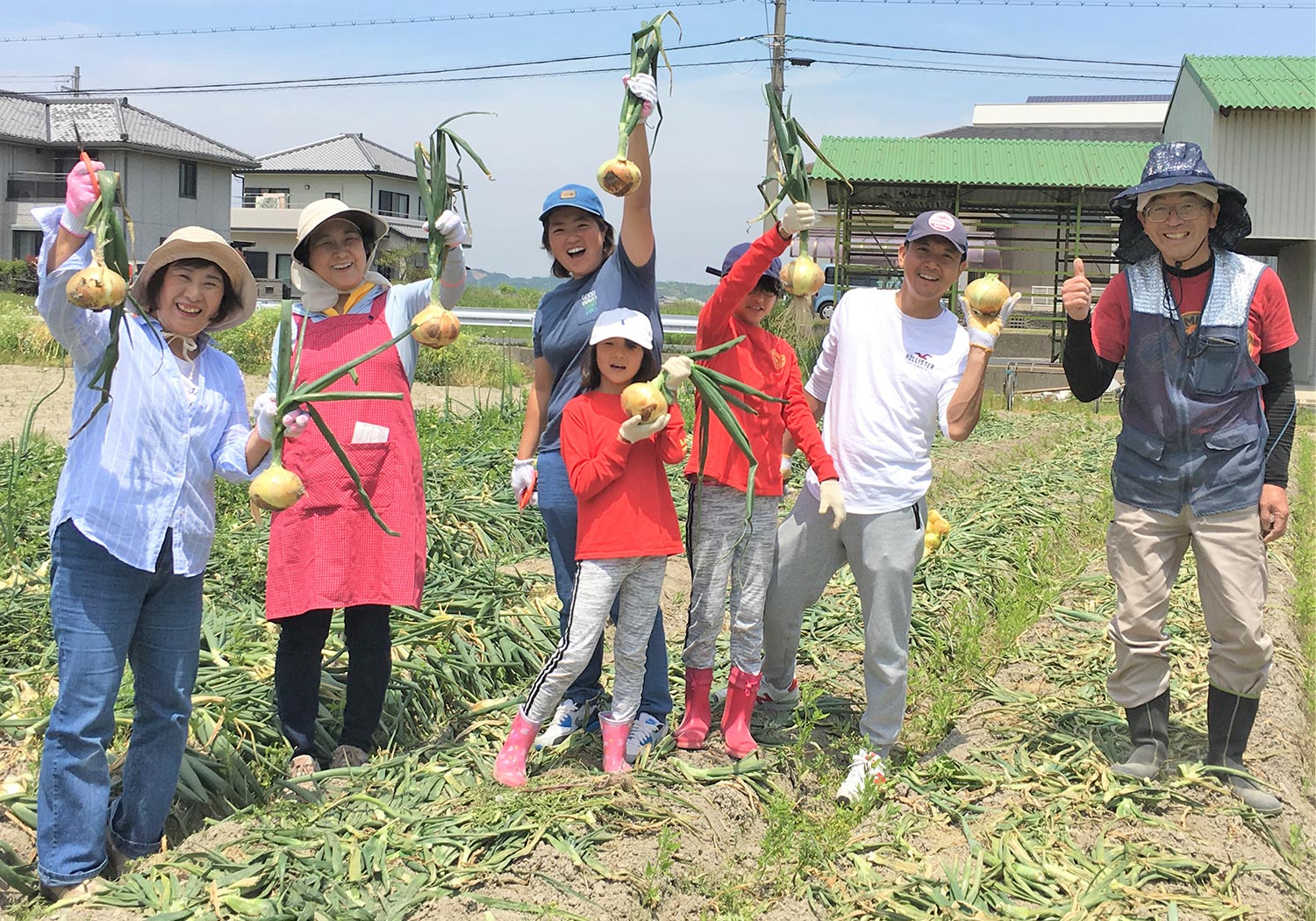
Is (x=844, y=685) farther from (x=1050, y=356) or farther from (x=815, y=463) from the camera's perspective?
(x=1050, y=356)

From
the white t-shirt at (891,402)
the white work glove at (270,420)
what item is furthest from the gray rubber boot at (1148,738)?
Answer: the white work glove at (270,420)

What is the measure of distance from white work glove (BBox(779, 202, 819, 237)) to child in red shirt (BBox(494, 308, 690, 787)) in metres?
0.46

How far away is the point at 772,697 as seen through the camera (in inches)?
159

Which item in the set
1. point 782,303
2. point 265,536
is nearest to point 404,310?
point 265,536

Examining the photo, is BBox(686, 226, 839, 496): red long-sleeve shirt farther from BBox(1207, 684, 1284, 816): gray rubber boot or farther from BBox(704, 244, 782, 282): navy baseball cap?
BBox(1207, 684, 1284, 816): gray rubber boot

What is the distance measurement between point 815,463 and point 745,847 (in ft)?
3.63

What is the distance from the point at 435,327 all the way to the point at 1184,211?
2.16m

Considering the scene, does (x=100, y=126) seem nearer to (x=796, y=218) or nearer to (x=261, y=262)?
(x=261, y=262)

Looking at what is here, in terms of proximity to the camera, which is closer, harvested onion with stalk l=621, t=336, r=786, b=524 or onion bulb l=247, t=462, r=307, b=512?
onion bulb l=247, t=462, r=307, b=512

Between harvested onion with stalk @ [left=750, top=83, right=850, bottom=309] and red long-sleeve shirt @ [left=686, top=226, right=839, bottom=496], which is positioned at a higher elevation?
harvested onion with stalk @ [left=750, top=83, right=850, bottom=309]

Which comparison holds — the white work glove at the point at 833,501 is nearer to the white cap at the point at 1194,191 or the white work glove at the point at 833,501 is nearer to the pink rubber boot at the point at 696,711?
the pink rubber boot at the point at 696,711

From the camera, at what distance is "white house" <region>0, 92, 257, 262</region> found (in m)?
32.1

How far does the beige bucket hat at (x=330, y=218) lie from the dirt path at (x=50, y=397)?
4.23 m

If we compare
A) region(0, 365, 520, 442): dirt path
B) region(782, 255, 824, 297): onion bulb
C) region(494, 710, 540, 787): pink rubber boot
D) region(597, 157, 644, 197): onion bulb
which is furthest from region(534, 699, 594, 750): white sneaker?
region(0, 365, 520, 442): dirt path
